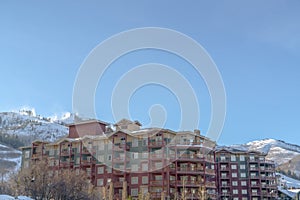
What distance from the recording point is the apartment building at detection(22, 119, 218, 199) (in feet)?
198

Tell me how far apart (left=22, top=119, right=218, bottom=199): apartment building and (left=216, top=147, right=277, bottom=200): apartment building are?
1279 centimetres

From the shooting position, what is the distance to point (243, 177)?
265 feet

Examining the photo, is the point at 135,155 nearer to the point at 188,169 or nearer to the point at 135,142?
the point at 135,142

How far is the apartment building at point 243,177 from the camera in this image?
7919 cm

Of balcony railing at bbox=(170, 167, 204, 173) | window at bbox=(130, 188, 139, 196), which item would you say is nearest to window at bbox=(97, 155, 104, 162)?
window at bbox=(130, 188, 139, 196)

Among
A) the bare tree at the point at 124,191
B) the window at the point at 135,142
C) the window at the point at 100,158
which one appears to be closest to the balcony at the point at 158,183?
the bare tree at the point at 124,191

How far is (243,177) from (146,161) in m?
28.5

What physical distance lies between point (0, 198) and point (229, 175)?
5379 centimetres

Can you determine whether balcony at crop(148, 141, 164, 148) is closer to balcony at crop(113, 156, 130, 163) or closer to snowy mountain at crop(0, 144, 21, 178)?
balcony at crop(113, 156, 130, 163)

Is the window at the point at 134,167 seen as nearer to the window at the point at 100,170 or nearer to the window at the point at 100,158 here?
the window at the point at 100,170

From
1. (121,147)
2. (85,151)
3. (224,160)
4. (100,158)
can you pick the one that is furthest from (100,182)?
(224,160)

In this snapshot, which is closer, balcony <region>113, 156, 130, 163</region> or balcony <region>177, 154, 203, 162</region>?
balcony <region>177, 154, 203, 162</region>

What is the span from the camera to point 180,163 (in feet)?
204

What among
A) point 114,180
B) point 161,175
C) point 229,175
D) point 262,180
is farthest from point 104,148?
point 262,180
